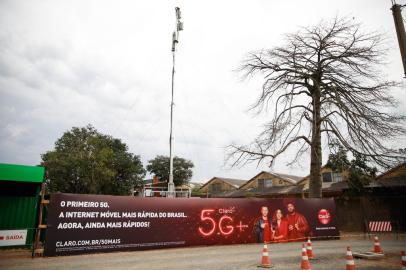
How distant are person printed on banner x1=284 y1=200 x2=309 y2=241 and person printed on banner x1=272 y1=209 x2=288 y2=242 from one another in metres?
0.31

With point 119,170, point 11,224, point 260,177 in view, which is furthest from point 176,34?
point 260,177

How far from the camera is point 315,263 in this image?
378 inches

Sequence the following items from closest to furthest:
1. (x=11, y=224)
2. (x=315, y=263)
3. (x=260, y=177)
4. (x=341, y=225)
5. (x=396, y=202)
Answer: (x=315, y=263)
(x=11, y=224)
(x=396, y=202)
(x=341, y=225)
(x=260, y=177)

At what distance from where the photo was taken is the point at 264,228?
1600 cm

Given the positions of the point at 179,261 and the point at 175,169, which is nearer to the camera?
the point at 179,261

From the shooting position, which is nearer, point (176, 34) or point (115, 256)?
point (115, 256)

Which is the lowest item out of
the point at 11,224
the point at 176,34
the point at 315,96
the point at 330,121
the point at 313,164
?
the point at 11,224

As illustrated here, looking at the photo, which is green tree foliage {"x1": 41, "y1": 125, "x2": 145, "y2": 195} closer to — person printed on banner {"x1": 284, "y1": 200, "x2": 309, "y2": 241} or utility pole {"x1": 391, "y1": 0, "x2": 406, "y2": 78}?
person printed on banner {"x1": 284, "y1": 200, "x2": 309, "y2": 241}

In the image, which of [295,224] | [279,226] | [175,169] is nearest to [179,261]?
[279,226]

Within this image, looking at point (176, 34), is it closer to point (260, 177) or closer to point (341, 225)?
point (341, 225)

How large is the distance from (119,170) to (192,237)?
38.0 metres

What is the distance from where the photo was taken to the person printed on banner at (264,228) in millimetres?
15844

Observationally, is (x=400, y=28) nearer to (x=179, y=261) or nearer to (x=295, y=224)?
(x=179, y=261)

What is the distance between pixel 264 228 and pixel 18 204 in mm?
12799
